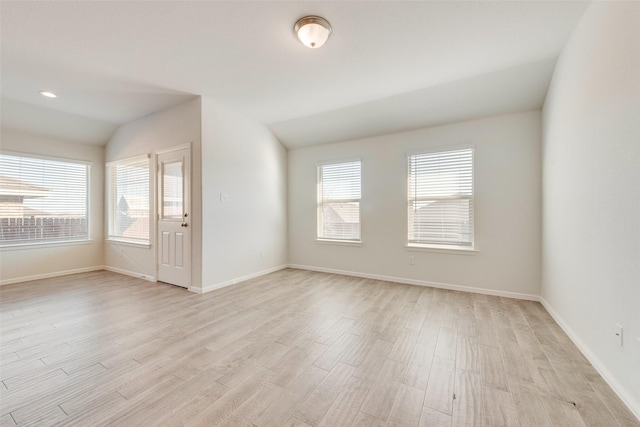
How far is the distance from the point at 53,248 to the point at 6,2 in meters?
4.08

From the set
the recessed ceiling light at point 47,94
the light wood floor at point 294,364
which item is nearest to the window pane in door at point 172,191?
the light wood floor at point 294,364

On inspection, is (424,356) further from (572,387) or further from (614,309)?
(614,309)

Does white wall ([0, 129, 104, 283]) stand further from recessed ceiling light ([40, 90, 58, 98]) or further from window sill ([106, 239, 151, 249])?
recessed ceiling light ([40, 90, 58, 98])

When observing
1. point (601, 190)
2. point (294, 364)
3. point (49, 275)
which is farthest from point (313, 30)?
point (49, 275)

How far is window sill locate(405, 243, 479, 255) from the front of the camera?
361 centimetres

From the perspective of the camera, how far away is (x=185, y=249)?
3.71 meters

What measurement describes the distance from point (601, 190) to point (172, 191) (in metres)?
4.77

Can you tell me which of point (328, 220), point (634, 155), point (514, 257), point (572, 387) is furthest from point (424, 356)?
point (328, 220)

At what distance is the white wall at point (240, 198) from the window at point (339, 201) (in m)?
0.83

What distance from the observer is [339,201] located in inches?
186

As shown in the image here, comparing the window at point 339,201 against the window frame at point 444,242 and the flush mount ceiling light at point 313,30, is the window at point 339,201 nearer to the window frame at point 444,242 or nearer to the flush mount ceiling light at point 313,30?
the window frame at point 444,242

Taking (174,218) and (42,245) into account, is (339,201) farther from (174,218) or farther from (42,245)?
(42,245)

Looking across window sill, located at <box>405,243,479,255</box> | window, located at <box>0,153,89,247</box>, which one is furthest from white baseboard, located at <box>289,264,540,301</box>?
window, located at <box>0,153,89,247</box>

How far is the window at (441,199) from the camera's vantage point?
3684 millimetres
